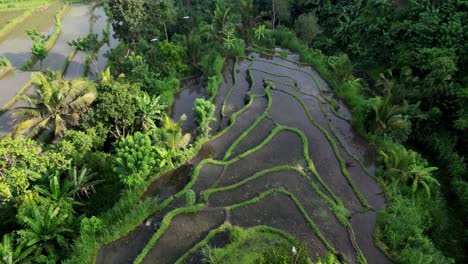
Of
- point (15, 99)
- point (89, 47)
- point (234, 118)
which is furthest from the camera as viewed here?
point (89, 47)

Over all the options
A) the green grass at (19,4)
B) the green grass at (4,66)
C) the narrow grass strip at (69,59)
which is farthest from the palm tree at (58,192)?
the green grass at (19,4)

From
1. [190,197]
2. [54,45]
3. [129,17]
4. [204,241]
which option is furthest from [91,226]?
[54,45]

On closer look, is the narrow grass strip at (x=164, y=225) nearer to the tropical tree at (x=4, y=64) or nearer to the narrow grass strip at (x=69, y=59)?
the narrow grass strip at (x=69, y=59)

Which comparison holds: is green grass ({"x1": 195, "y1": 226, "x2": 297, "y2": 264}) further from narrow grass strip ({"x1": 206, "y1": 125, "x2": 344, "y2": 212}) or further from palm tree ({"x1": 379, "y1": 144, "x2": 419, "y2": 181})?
palm tree ({"x1": 379, "y1": 144, "x2": 419, "y2": 181})

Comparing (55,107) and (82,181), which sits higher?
(55,107)

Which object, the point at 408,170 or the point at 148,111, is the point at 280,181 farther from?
the point at 148,111

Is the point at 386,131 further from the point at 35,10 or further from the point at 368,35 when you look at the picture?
the point at 35,10

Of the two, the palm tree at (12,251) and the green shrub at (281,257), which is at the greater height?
the green shrub at (281,257)
